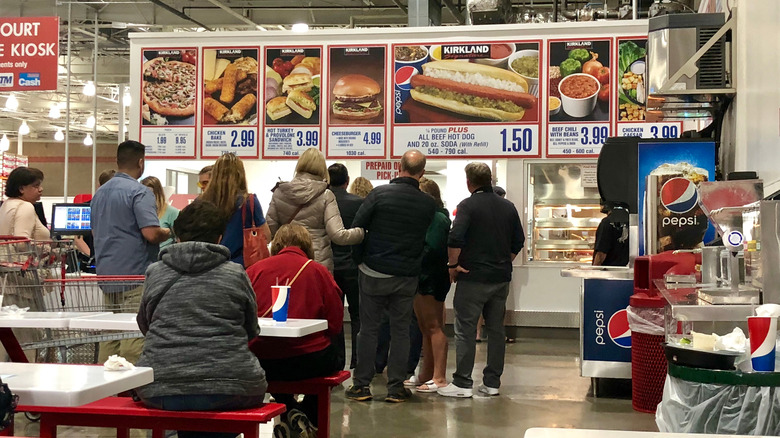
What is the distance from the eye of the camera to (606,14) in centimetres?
938

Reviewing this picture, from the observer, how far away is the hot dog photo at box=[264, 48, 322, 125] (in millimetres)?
8859

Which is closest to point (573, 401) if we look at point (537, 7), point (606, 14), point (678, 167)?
point (678, 167)

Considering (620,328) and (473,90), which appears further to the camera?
(473,90)

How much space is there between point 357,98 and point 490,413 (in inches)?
165

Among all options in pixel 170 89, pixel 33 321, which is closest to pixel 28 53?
pixel 170 89

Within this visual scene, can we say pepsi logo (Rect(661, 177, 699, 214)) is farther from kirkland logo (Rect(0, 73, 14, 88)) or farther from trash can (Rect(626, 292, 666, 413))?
kirkland logo (Rect(0, 73, 14, 88))

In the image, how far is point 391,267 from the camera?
5.79 metres

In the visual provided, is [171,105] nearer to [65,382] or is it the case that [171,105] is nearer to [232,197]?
[232,197]

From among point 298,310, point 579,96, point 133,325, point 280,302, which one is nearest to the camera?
point 133,325

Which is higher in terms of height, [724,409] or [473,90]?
[473,90]

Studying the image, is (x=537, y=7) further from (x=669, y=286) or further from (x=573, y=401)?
(x=669, y=286)

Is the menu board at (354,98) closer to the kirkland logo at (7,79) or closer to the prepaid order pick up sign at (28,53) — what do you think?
the prepaid order pick up sign at (28,53)

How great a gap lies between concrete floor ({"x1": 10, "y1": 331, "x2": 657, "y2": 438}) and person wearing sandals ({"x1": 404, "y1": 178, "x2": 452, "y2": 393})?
25 cm

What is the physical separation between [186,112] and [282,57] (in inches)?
45.5
